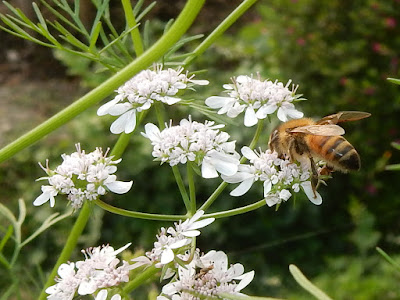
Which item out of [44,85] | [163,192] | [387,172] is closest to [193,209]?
[163,192]

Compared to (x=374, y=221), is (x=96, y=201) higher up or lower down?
higher up

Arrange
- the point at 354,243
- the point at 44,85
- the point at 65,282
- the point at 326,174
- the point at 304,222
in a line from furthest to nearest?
1. the point at 44,85
2. the point at 304,222
3. the point at 354,243
4. the point at 326,174
5. the point at 65,282

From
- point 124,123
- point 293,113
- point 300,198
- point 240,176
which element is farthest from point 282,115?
point 300,198

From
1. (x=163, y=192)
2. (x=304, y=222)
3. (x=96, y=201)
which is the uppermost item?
(x=96, y=201)

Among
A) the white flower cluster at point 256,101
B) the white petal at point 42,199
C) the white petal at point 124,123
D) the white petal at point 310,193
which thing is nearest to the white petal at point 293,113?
the white flower cluster at point 256,101

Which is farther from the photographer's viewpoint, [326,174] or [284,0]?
[284,0]

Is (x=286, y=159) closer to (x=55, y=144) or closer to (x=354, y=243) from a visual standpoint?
(x=354, y=243)

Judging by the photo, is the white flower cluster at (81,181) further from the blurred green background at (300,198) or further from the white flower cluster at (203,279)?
the blurred green background at (300,198)
